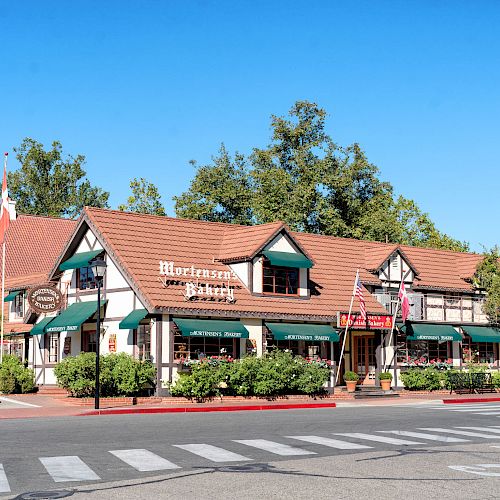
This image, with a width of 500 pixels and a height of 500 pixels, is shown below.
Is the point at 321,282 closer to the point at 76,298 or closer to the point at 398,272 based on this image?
the point at 398,272

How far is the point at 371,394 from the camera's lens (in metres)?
39.2

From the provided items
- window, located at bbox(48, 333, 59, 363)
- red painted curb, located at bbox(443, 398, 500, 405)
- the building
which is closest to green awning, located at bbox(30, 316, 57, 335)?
the building

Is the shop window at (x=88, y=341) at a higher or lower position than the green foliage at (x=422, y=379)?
higher

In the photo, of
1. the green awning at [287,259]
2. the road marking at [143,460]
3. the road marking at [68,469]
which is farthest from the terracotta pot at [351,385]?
the road marking at [68,469]

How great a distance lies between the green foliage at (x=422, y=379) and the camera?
41.3m

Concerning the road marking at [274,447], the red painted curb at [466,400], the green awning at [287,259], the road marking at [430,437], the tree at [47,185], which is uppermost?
the tree at [47,185]

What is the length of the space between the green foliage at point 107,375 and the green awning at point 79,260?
5775mm

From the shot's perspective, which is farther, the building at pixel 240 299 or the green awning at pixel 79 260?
the green awning at pixel 79 260

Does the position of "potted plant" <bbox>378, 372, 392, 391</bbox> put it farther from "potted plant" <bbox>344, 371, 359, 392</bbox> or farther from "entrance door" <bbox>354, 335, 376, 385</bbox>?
"potted plant" <bbox>344, 371, 359, 392</bbox>

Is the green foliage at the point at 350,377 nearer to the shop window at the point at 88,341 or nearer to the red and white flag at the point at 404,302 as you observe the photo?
the red and white flag at the point at 404,302

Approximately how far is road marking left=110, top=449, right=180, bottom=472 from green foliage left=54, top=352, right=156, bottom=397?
16.6 meters

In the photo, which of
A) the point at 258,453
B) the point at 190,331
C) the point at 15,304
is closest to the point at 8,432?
the point at 258,453

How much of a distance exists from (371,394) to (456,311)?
9427 millimetres

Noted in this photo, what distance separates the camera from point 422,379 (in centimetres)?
4141
